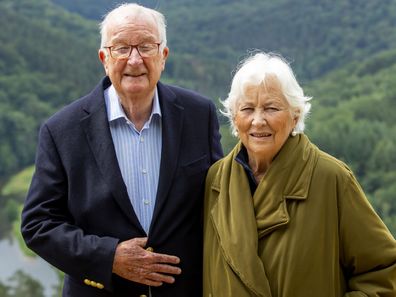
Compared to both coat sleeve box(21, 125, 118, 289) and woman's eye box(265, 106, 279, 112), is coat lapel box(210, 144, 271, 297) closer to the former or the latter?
woman's eye box(265, 106, 279, 112)

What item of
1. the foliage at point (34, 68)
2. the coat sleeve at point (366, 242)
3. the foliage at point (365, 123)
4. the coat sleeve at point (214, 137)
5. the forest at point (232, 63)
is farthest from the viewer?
the foliage at point (34, 68)

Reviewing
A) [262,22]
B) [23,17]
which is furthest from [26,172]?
[262,22]

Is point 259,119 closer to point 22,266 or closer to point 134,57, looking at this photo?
point 134,57

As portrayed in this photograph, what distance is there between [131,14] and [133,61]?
16 cm

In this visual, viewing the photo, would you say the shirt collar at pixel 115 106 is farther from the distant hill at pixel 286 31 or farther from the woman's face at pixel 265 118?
the distant hill at pixel 286 31

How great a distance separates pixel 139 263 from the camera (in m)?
2.48

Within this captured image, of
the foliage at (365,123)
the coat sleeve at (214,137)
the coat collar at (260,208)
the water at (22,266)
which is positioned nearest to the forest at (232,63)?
the foliage at (365,123)

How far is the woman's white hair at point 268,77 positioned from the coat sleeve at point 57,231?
64cm

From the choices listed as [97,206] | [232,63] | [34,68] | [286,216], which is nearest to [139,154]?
[97,206]

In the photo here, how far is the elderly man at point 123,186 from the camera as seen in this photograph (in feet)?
8.16

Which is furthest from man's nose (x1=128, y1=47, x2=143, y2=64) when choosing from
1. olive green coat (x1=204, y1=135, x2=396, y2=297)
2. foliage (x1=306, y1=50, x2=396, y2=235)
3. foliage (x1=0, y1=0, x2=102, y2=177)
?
foliage (x1=0, y1=0, x2=102, y2=177)

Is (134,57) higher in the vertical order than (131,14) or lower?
lower

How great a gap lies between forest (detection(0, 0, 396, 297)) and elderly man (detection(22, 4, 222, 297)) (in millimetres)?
24415

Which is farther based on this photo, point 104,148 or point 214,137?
point 214,137
